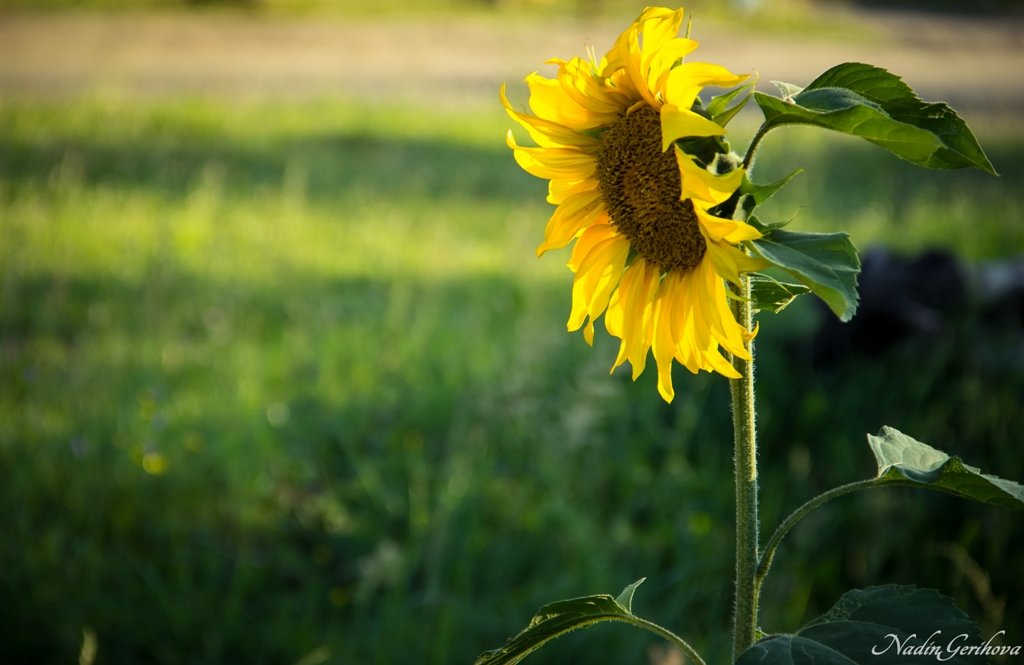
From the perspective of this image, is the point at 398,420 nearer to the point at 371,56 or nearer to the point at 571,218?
the point at 571,218

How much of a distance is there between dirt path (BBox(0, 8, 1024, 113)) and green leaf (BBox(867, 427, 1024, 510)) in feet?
20.9

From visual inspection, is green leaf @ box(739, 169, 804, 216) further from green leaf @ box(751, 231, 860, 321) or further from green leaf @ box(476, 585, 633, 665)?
green leaf @ box(476, 585, 633, 665)

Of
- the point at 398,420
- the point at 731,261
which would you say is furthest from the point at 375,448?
the point at 731,261

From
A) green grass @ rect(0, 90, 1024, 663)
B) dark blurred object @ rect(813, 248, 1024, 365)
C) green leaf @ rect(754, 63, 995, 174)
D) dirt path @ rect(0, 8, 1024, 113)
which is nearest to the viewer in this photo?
green leaf @ rect(754, 63, 995, 174)

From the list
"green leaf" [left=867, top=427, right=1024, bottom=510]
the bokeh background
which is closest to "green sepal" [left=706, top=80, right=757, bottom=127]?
"green leaf" [left=867, top=427, right=1024, bottom=510]

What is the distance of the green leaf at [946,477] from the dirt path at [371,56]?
6362 mm

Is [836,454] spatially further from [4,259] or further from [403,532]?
[4,259]

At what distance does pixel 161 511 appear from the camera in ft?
8.05

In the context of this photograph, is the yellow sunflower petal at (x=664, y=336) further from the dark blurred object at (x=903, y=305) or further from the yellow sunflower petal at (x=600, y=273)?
the dark blurred object at (x=903, y=305)

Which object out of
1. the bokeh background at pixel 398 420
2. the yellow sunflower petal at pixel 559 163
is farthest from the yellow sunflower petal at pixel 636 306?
the bokeh background at pixel 398 420

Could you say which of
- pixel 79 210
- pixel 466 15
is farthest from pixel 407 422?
pixel 466 15

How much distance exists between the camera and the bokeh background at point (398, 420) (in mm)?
2229

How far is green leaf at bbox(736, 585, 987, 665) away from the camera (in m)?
0.86

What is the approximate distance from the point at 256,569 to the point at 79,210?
2483mm
